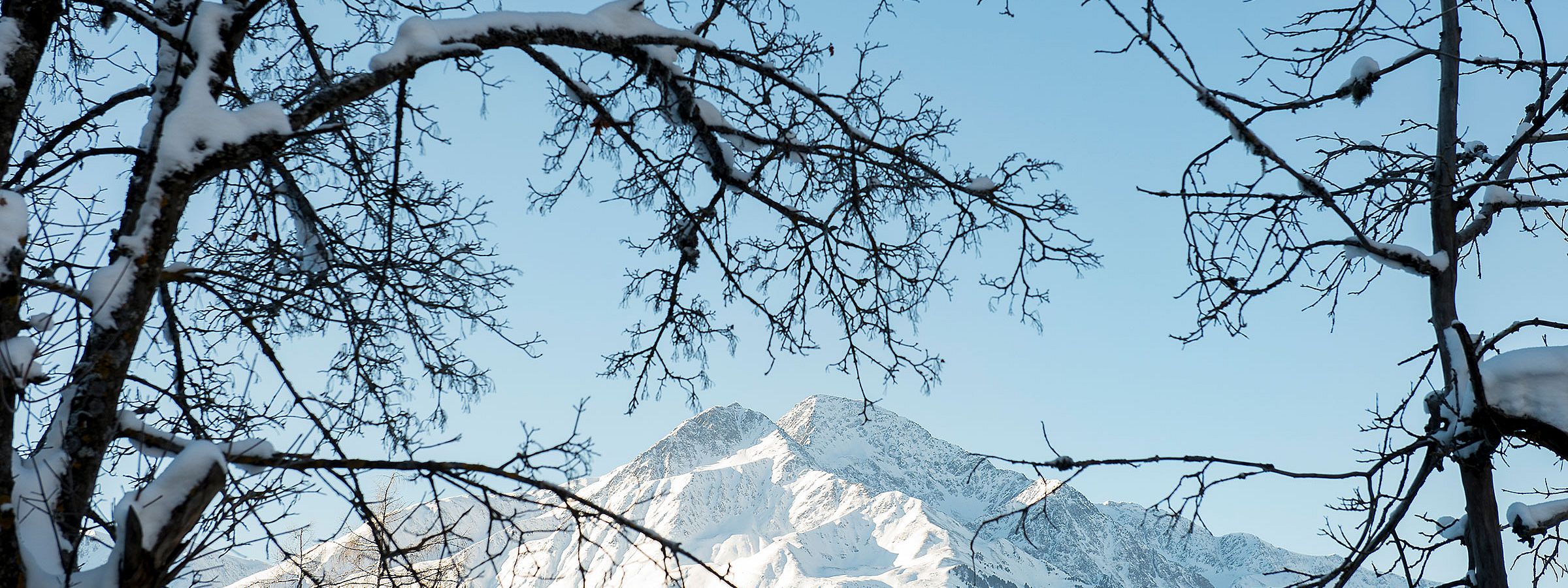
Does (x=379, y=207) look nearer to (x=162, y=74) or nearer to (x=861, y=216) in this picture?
(x=162, y=74)

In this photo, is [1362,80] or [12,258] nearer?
[12,258]

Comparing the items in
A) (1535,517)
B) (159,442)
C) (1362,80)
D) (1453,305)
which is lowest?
(1535,517)

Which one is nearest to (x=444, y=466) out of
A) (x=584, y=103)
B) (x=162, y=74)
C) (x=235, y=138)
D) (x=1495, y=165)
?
(x=235, y=138)

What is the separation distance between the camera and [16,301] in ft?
9.93

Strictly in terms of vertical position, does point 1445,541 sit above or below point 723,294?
below

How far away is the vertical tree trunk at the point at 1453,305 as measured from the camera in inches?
119

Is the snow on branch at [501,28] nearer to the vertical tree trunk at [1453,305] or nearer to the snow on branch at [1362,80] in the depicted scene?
the snow on branch at [1362,80]

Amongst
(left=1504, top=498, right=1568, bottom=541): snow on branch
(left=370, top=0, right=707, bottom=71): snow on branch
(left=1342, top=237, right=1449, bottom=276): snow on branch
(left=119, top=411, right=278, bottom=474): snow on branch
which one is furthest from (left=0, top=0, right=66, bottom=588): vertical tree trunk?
(left=1504, top=498, right=1568, bottom=541): snow on branch

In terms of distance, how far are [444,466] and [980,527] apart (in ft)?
5.16

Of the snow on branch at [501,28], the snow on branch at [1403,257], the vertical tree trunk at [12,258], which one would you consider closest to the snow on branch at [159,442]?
the vertical tree trunk at [12,258]

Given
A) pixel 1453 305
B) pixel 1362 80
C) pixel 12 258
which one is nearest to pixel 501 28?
pixel 12 258

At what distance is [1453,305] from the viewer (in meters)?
3.32

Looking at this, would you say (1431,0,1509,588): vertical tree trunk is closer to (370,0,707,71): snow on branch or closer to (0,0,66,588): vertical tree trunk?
(370,0,707,71): snow on branch

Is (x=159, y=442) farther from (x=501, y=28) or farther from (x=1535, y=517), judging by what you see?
(x=1535, y=517)
